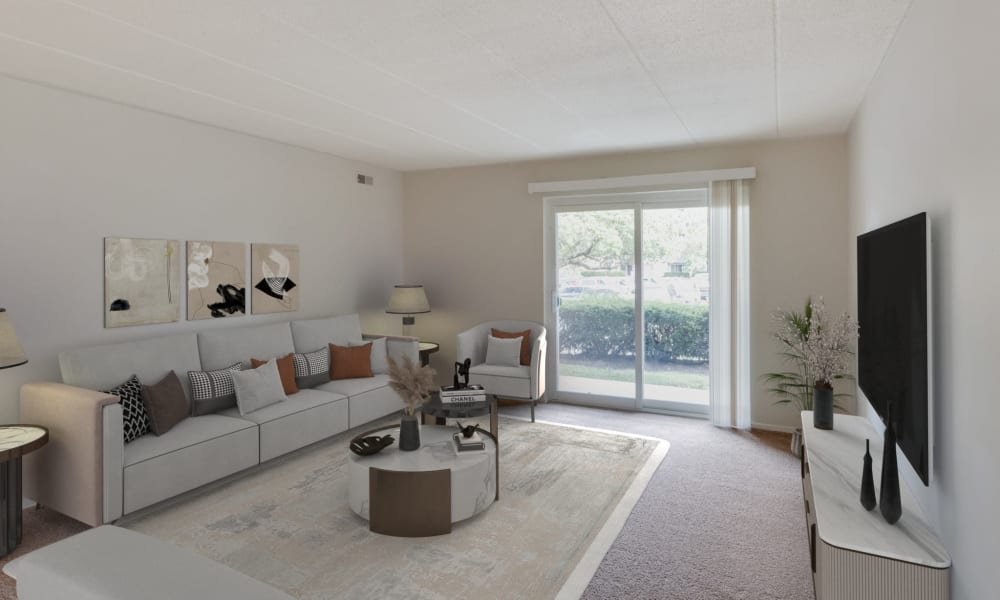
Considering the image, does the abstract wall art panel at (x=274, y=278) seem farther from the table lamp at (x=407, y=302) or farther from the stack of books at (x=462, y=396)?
the stack of books at (x=462, y=396)

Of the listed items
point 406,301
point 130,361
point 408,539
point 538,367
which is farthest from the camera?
point 406,301

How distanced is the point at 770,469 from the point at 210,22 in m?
4.48

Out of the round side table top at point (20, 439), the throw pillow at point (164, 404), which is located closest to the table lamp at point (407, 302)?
the throw pillow at point (164, 404)

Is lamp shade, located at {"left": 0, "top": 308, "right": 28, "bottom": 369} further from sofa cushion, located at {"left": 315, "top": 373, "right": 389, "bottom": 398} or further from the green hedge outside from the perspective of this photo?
the green hedge outside

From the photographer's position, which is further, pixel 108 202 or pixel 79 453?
pixel 108 202

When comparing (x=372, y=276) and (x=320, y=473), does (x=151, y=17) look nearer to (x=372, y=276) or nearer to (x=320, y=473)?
(x=320, y=473)

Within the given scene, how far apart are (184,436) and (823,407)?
12.8 feet

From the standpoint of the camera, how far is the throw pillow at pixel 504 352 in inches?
221

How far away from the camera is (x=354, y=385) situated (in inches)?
190

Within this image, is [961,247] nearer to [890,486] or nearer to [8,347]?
[890,486]

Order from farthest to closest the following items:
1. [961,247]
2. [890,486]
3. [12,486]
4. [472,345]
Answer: [472,345] < [12,486] < [890,486] < [961,247]

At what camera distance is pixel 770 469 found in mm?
4016

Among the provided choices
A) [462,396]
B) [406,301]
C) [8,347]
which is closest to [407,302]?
[406,301]

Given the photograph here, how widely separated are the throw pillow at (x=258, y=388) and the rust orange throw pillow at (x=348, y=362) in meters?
0.75
